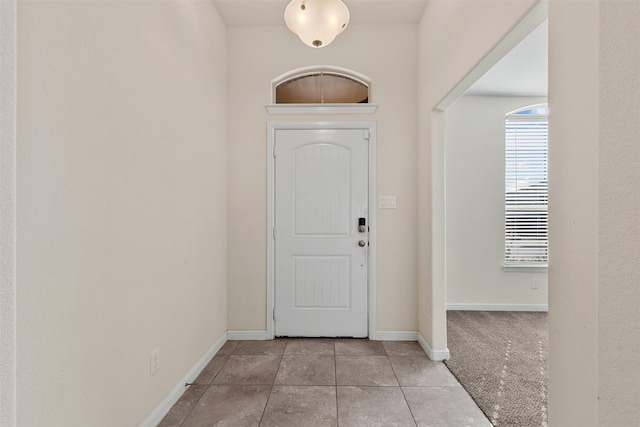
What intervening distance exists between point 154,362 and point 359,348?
1.67m

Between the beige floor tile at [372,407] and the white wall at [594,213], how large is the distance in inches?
33.3

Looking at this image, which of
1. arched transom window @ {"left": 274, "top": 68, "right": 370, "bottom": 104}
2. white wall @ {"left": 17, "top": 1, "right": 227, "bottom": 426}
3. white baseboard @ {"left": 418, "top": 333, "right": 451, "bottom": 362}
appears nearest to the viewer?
white wall @ {"left": 17, "top": 1, "right": 227, "bottom": 426}

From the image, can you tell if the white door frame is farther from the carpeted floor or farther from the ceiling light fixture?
the ceiling light fixture

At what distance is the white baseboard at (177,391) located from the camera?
1.65 m

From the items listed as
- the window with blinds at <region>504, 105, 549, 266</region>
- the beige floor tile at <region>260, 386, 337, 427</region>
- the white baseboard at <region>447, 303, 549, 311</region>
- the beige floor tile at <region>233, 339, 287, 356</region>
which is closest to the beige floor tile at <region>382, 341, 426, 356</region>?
the beige floor tile at <region>260, 386, 337, 427</region>

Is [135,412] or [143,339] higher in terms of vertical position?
[143,339]

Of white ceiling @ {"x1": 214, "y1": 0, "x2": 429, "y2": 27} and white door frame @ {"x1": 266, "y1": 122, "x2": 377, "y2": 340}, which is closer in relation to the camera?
white ceiling @ {"x1": 214, "y1": 0, "x2": 429, "y2": 27}

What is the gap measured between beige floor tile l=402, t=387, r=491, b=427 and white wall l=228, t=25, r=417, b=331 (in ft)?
2.81

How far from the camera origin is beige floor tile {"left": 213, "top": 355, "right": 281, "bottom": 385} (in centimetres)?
214

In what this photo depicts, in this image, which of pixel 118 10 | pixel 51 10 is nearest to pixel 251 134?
pixel 118 10

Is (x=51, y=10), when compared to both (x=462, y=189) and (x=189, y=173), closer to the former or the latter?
(x=189, y=173)

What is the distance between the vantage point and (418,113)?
283 centimetres

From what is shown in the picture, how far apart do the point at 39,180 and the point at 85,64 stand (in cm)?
53

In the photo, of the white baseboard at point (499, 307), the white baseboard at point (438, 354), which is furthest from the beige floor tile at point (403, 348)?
the white baseboard at point (499, 307)
